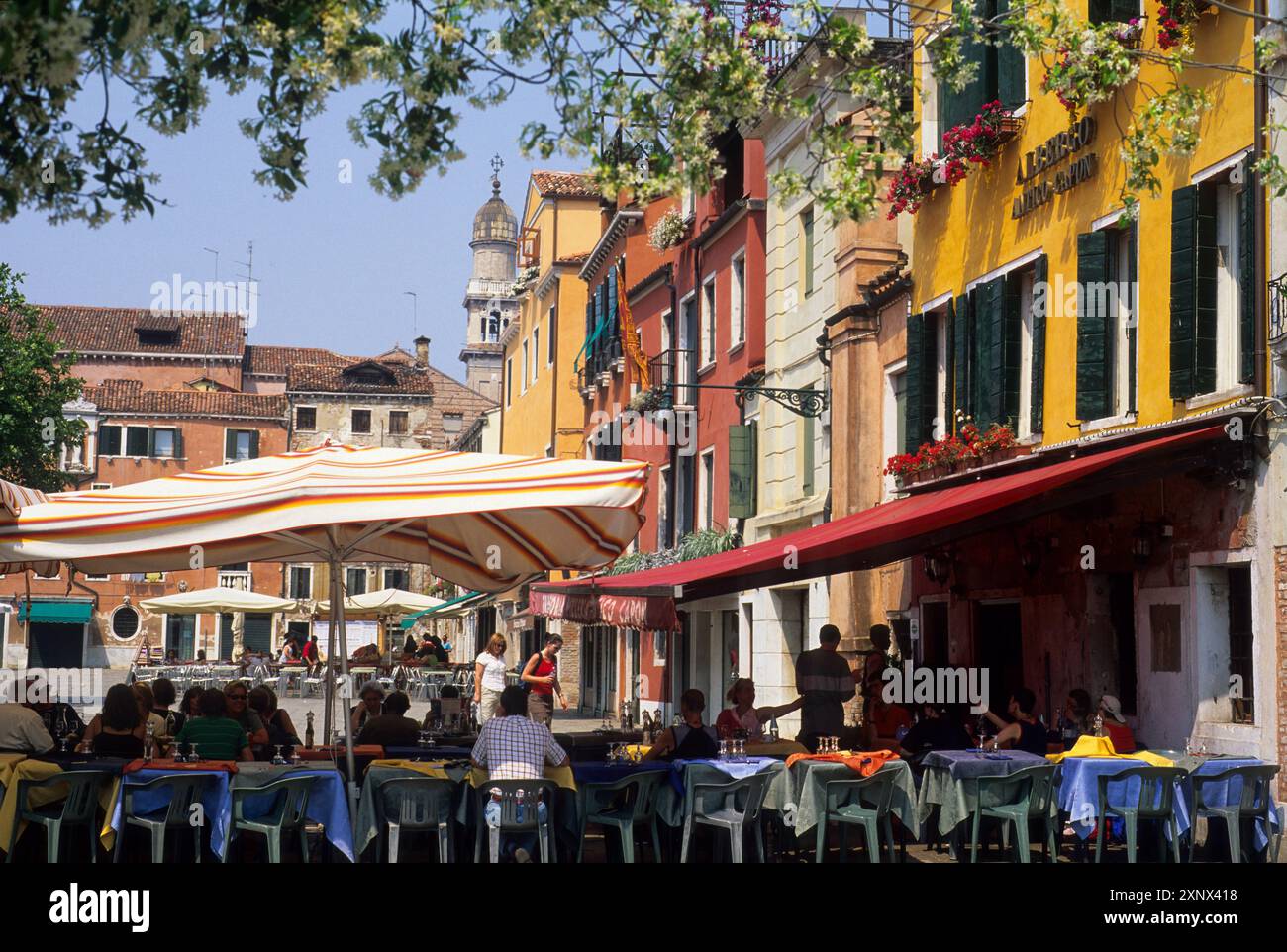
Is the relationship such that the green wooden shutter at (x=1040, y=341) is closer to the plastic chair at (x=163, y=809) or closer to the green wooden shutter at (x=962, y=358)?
the green wooden shutter at (x=962, y=358)

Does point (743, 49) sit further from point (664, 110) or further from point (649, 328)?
point (649, 328)

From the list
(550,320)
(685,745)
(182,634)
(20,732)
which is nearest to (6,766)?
(20,732)

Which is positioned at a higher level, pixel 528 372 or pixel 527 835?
pixel 528 372

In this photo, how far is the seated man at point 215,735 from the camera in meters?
11.3

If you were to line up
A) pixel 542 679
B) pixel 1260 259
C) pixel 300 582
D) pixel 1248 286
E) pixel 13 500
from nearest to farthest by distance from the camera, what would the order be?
pixel 13 500
pixel 1260 259
pixel 1248 286
pixel 542 679
pixel 300 582

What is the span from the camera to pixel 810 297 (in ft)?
74.6

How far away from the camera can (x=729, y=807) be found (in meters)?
10.4

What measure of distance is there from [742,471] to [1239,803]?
50.7ft

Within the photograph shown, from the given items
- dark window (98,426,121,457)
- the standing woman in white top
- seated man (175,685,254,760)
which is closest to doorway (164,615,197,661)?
dark window (98,426,121,457)

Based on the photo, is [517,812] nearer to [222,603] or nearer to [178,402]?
[222,603]

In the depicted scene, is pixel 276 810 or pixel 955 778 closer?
pixel 276 810

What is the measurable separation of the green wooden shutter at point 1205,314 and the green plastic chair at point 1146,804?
3899mm
